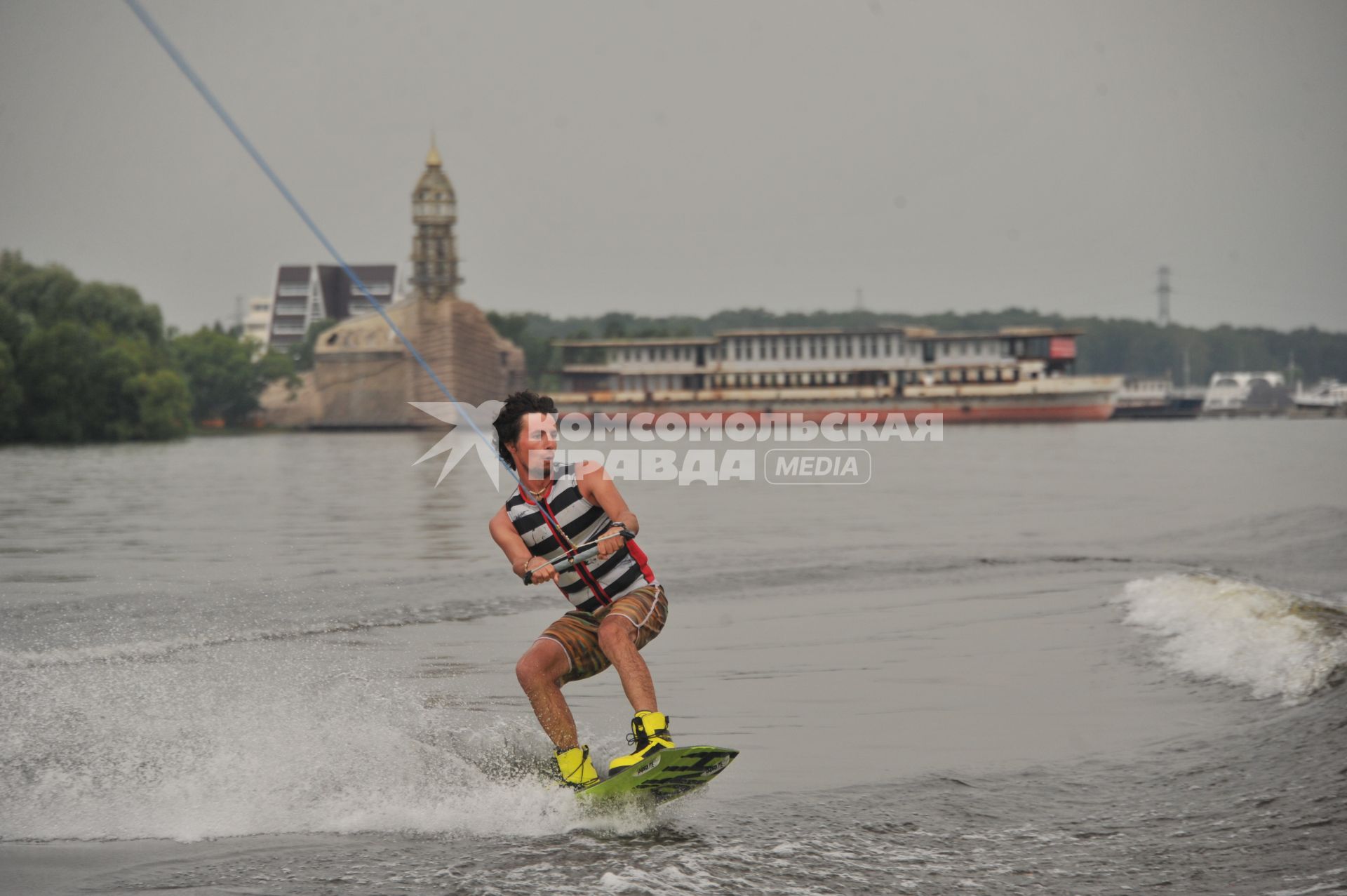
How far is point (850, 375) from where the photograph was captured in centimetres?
11769

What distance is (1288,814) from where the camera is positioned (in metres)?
6.89

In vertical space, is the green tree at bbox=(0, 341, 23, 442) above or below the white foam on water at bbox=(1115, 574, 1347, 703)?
above

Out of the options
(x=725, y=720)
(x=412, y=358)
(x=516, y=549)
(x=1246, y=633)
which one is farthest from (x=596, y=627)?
(x=412, y=358)

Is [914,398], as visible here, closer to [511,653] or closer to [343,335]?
[343,335]

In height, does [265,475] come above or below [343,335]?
below

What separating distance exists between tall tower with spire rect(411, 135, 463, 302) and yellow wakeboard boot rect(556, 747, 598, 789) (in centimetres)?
13078

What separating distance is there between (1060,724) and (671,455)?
2387 inches

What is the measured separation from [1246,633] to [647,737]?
768 cm

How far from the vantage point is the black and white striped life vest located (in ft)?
22.9

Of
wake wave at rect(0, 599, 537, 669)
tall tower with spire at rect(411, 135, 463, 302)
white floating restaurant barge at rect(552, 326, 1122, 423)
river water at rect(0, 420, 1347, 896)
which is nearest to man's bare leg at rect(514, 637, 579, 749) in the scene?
river water at rect(0, 420, 1347, 896)

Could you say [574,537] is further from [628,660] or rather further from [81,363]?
[81,363]

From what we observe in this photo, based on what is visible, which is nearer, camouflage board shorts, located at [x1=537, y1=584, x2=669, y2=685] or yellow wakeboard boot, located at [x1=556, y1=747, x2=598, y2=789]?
yellow wakeboard boot, located at [x1=556, y1=747, x2=598, y2=789]

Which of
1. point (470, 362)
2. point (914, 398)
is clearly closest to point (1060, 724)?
point (914, 398)

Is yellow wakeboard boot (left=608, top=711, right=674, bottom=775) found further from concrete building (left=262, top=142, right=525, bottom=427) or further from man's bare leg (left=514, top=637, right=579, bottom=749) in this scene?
concrete building (left=262, top=142, right=525, bottom=427)
